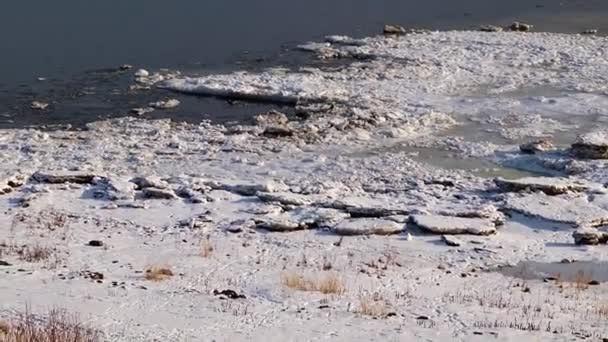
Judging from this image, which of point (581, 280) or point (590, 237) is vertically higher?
point (590, 237)

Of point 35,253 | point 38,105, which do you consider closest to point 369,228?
point 35,253

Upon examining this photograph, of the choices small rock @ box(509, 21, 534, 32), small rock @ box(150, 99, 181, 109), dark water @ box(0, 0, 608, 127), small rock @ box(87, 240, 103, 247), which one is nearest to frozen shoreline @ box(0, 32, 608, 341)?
small rock @ box(87, 240, 103, 247)

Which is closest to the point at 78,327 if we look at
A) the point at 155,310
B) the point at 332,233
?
the point at 155,310

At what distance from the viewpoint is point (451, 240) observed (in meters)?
11.8

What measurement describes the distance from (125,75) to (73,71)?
51.4 inches

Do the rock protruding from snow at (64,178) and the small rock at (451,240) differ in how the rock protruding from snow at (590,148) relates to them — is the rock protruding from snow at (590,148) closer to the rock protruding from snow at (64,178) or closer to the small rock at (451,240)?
the small rock at (451,240)

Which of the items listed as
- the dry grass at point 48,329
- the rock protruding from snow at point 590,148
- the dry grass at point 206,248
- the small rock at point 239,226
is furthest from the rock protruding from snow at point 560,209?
the dry grass at point 48,329

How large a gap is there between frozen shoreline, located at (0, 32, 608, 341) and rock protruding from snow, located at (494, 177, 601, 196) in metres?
0.03

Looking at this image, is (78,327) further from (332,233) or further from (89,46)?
(89,46)

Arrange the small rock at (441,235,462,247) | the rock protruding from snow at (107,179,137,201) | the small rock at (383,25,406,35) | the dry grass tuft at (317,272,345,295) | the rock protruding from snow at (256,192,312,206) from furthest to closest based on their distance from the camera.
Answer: the small rock at (383,25,406,35)
the rock protruding from snow at (107,179,137,201)
the rock protruding from snow at (256,192,312,206)
the small rock at (441,235,462,247)
the dry grass tuft at (317,272,345,295)

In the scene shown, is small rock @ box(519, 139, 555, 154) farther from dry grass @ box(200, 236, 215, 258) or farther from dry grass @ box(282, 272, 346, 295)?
dry grass @ box(282, 272, 346, 295)

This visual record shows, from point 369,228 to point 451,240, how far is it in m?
1.04

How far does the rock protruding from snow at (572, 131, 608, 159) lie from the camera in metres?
15.3

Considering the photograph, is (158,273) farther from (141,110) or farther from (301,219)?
(141,110)
